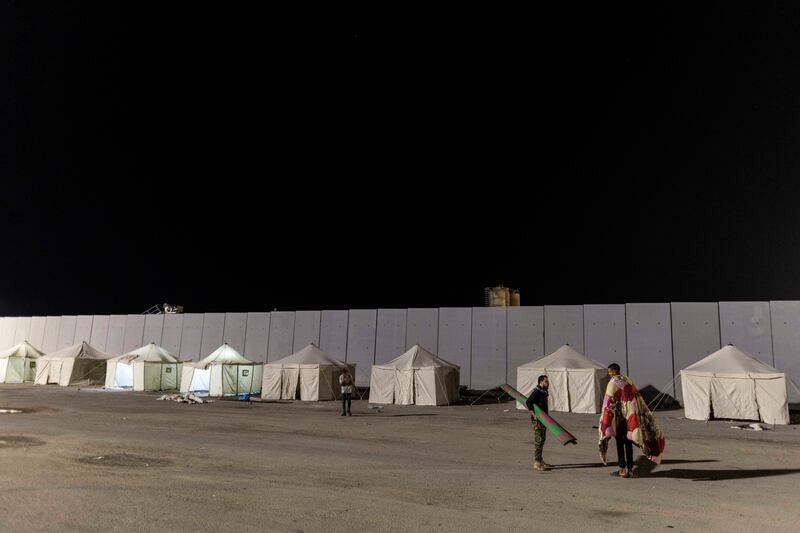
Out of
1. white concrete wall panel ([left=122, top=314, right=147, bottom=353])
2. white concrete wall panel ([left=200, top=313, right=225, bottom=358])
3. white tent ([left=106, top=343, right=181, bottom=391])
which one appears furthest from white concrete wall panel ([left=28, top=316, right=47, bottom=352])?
white tent ([left=106, top=343, right=181, bottom=391])

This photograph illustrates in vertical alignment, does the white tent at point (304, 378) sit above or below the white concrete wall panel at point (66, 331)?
below

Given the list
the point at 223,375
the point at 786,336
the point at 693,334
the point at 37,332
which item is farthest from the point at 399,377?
the point at 37,332

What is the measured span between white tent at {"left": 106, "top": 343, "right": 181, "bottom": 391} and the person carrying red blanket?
2863 cm

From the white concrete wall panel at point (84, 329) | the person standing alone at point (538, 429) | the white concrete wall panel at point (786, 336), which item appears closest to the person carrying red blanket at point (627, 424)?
the person standing alone at point (538, 429)

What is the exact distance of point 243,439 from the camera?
39.5ft

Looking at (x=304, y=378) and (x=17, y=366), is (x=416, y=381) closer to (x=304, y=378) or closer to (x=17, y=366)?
(x=304, y=378)

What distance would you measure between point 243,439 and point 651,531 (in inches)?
355

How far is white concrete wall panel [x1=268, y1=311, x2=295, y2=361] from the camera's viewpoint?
3659 centimetres

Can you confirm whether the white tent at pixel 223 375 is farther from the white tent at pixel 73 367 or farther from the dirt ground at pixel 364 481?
the dirt ground at pixel 364 481

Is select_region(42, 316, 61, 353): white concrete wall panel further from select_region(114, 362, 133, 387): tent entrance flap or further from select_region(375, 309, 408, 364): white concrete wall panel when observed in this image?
select_region(375, 309, 408, 364): white concrete wall panel

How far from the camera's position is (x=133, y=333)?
41812 mm

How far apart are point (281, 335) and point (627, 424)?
31.1 meters

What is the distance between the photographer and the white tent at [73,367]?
3316 cm

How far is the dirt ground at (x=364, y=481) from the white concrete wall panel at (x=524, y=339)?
14.5 meters
